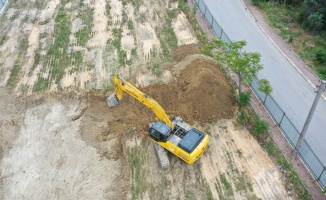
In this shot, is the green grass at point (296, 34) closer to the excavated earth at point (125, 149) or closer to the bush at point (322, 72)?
the bush at point (322, 72)

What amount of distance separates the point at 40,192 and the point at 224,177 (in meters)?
→ 10.7

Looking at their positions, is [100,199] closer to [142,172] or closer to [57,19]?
[142,172]

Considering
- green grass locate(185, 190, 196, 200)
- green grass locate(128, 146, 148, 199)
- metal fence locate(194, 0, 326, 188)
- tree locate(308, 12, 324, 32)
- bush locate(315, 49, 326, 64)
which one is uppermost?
tree locate(308, 12, 324, 32)

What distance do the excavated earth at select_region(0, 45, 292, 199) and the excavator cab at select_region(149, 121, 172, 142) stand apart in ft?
4.84

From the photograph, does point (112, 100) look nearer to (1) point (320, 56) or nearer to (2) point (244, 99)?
(2) point (244, 99)

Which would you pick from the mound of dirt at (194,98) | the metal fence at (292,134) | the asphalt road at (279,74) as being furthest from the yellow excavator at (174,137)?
the asphalt road at (279,74)

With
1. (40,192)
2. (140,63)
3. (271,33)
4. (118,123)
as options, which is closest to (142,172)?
(118,123)

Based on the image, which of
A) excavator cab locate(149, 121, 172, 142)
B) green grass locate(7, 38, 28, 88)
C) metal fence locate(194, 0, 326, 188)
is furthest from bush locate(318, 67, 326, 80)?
green grass locate(7, 38, 28, 88)

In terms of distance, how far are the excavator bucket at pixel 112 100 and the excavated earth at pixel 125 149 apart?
0.40 meters

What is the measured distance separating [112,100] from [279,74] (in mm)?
13188

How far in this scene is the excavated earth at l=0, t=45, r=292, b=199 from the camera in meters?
18.7

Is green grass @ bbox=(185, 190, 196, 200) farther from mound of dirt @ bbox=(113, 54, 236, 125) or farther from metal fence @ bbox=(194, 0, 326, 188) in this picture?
metal fence @ bbox=(194, 0, 326, 188)

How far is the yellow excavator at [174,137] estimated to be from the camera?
727 inches

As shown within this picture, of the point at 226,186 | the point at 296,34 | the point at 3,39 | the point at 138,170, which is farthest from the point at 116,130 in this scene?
the point at 296,34
